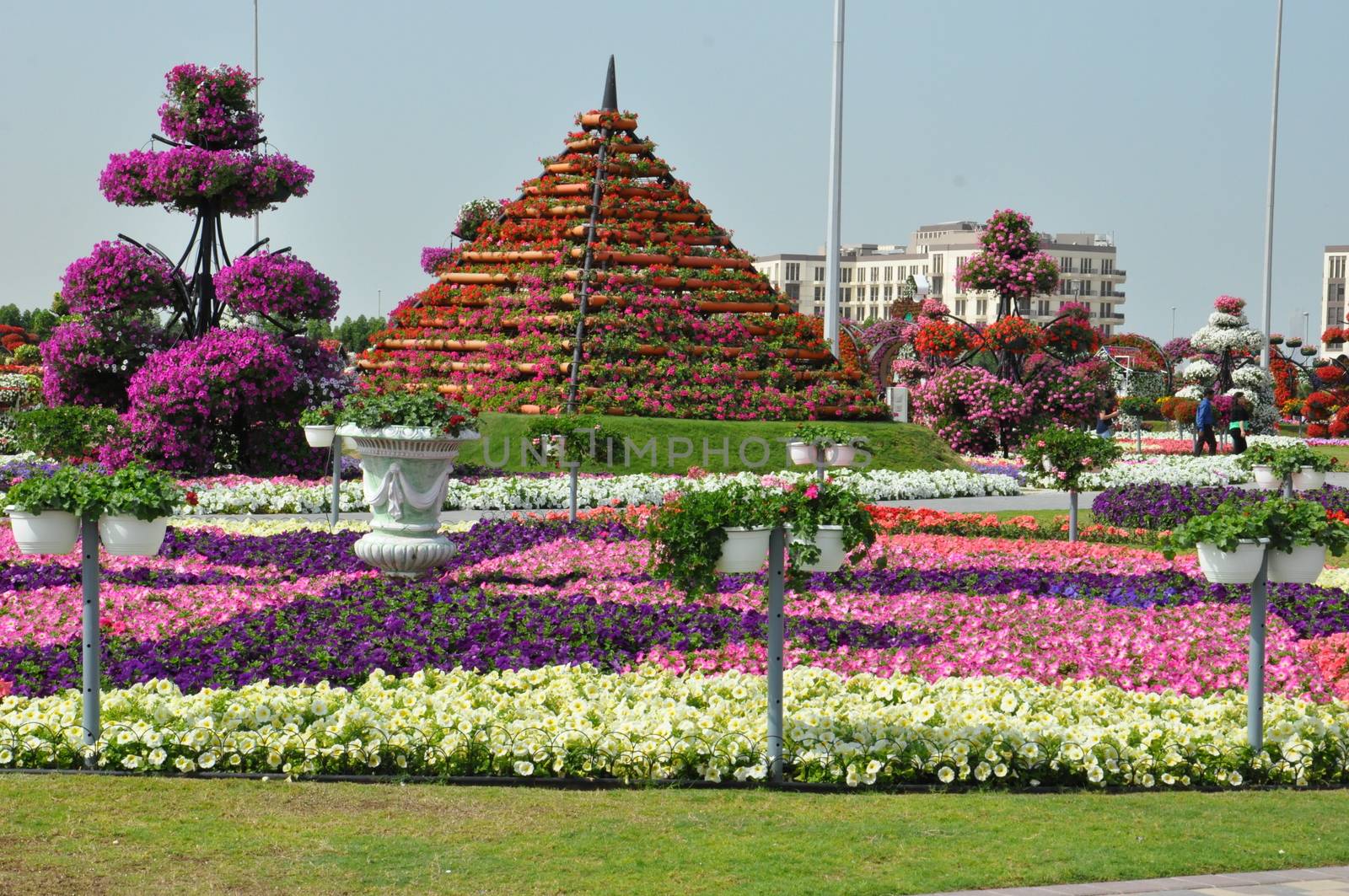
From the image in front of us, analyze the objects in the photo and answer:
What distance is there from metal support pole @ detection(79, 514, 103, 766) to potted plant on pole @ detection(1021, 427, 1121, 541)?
12182 millimetres

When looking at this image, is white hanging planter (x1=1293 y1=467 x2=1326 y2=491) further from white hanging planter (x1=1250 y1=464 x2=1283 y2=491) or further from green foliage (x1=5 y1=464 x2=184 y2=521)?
green foliage (x1=5 y1=464 x2=184 y2=521)

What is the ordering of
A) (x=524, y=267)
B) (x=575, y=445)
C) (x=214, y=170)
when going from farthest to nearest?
(x=524, y=267) < (x=214, y=170) < (x=575, y=445)

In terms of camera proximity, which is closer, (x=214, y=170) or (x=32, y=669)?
(x=32, y=669)

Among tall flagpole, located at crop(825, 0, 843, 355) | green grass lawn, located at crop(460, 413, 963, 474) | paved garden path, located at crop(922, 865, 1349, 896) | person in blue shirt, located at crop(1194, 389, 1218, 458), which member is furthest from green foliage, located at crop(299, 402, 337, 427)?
person in blue shirt, located at crop(1194, 389, 1218, 458)

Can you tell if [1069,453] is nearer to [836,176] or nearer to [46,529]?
[46,529]

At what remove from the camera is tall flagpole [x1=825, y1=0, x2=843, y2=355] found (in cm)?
3338

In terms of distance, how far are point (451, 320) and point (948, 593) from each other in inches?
750

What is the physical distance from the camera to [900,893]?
6.24 meters

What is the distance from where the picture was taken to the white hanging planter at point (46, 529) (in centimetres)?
821

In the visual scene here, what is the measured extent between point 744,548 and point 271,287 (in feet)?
61.7

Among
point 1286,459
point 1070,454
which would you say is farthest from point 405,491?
point 1286,459

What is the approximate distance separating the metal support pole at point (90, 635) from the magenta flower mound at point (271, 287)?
1766 cm

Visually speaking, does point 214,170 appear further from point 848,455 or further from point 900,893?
point 900,893

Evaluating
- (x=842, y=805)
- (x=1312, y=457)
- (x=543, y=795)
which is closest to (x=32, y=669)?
(x=543, y=795)
